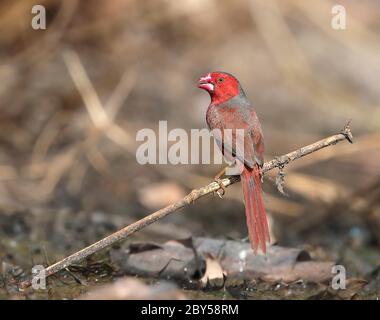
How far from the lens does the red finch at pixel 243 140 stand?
3.68m

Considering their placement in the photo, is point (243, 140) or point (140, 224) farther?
point (243, 140)

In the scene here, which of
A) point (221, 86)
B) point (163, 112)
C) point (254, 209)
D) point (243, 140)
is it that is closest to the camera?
point (254, 209)

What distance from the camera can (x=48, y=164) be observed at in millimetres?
6105

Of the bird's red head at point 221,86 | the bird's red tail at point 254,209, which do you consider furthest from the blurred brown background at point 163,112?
the bird's red tail at point 254,209

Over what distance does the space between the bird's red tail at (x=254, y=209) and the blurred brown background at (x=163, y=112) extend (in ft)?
4.20

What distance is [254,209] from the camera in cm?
373

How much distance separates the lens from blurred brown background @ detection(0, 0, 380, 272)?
18.5 feet

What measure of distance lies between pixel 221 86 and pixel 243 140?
589 mm

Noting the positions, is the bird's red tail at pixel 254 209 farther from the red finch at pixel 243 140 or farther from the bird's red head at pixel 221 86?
the bird's red head at pixel 221 86

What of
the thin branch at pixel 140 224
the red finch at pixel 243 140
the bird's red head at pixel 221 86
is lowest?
the thin branch at pixel 140 224

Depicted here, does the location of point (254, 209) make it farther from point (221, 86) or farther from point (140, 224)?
point (221, 86)

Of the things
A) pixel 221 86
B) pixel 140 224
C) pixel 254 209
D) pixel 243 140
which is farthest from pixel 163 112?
pixel 140 224
